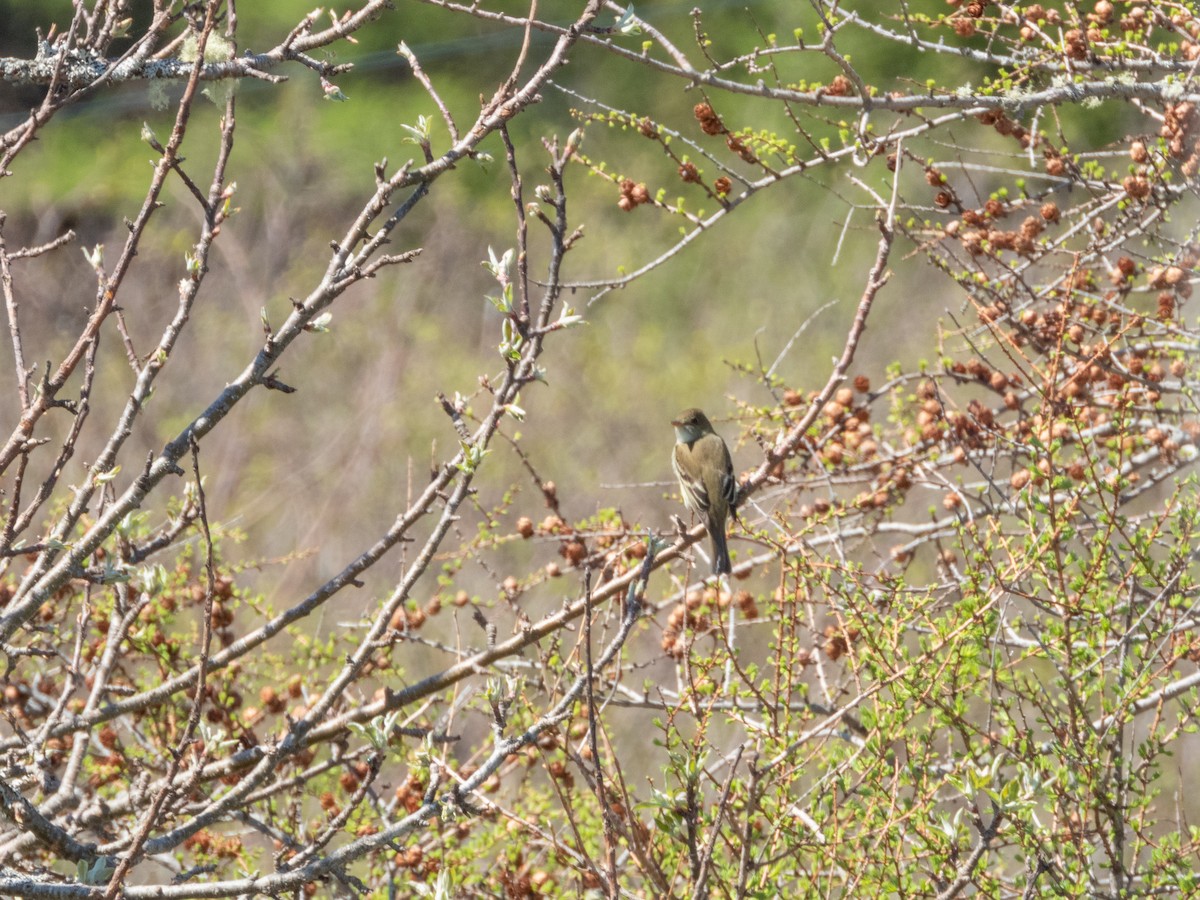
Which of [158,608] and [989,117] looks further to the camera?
[158,608]

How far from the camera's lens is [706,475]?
4832 millimetres

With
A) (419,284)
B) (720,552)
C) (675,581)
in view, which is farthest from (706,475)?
(419,284)

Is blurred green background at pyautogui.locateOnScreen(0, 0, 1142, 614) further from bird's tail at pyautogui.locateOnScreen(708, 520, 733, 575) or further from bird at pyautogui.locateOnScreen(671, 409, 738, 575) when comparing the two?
bird's tail at pyautogui.locateOnScreen(708, 520, 733, 575)

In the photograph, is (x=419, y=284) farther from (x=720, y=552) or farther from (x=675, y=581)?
(x=675, y=581)

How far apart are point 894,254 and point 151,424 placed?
24.0 ft

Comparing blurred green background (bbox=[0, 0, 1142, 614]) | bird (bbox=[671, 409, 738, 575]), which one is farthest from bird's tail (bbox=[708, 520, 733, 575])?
blurred green background (bbox=[0, 0, 1142, 614])

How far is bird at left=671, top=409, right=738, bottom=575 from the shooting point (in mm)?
4216

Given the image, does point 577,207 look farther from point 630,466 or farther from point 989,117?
point 989,117

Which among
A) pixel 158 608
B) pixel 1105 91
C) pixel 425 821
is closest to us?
pixel 425 821

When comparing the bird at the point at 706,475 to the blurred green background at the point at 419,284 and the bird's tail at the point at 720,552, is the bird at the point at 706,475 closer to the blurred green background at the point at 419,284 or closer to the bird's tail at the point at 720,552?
the bird's tail at the point at 720,552

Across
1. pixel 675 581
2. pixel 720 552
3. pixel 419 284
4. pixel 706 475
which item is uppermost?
pixel 419 284

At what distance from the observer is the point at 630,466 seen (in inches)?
391

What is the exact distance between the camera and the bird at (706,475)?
4.22m

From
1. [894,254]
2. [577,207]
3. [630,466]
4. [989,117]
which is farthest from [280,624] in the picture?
[894,254]
